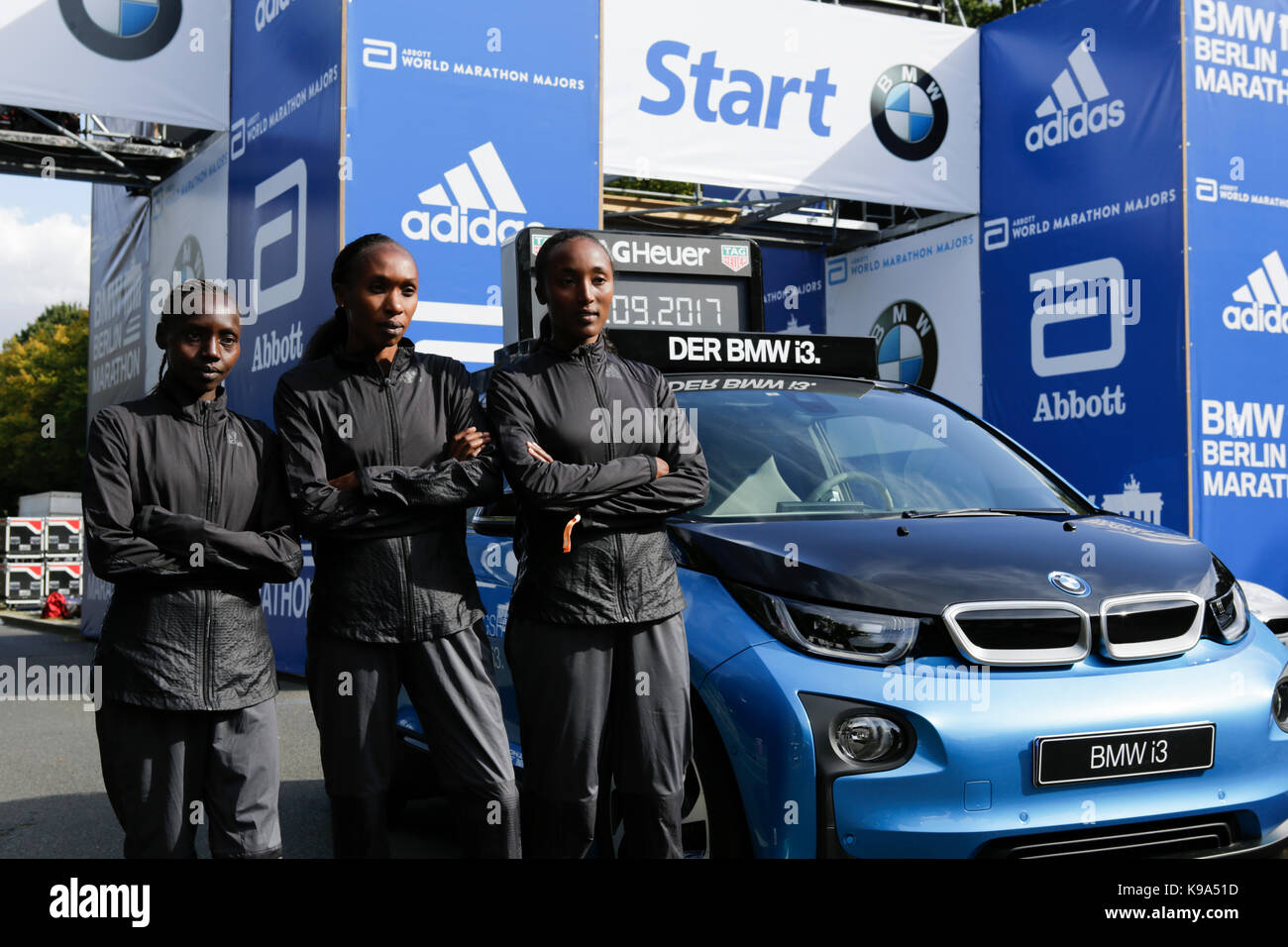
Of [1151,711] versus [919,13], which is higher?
[919,13]

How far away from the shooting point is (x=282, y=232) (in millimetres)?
10750

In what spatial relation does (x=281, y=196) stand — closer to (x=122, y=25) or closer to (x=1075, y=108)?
(x=122, y=25)

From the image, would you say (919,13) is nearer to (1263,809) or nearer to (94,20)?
(94,20)

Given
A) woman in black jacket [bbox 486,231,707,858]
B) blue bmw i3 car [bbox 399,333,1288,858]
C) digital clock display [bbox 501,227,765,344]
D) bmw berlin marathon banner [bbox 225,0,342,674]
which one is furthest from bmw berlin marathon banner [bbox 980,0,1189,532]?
woman in black jacket [bbox 486,231,707,858]

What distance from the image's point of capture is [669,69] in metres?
12.2

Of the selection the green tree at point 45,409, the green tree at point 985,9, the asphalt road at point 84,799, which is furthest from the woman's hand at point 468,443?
the green tree at point 45,409

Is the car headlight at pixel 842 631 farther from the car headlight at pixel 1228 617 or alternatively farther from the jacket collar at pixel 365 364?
the jacket collar at pixel 365 364

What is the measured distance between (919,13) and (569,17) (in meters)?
7.93

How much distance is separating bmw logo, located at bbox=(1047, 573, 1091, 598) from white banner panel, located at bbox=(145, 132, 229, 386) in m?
9.45

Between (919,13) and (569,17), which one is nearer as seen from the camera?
(569,17)

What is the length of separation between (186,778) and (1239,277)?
35.5ft

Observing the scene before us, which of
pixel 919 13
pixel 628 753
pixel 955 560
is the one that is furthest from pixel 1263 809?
pixel 919 13

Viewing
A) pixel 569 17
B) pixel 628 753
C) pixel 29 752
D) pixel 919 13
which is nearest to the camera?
pixel 628 753

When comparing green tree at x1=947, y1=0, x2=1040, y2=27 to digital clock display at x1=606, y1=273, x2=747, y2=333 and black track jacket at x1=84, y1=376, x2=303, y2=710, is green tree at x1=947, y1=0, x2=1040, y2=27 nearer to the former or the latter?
digital clock display at x1=606, y1=273, x2=747, y2=333
